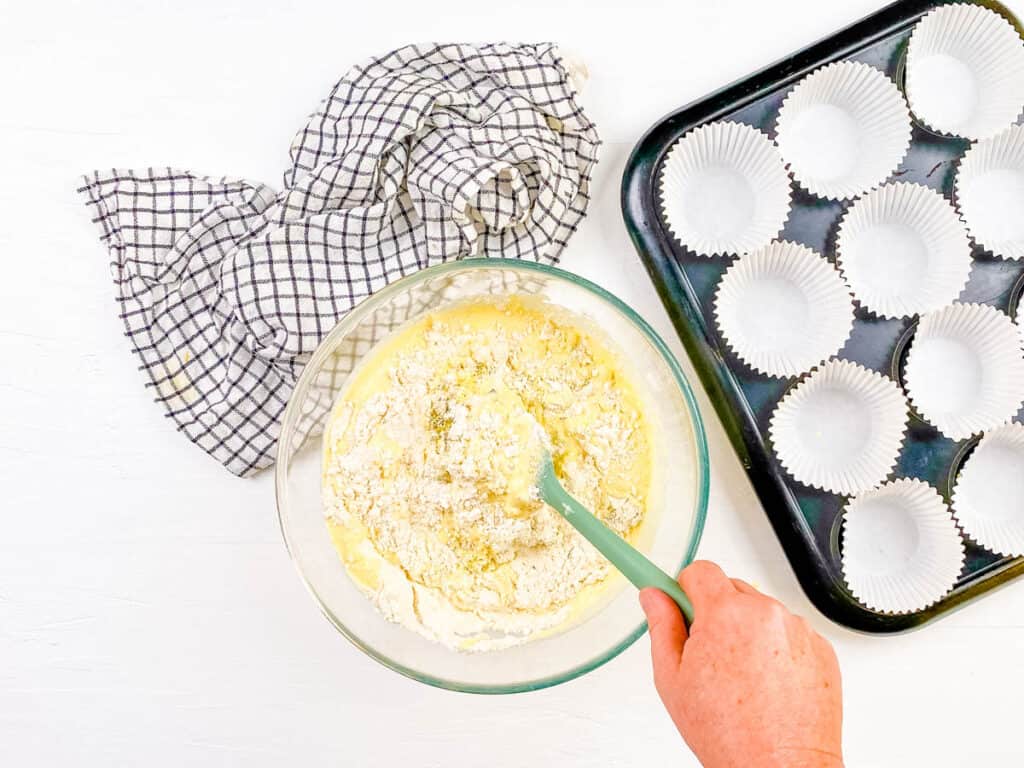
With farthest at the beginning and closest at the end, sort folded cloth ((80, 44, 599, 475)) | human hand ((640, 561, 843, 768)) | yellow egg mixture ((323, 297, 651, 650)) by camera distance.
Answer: folded cloth ((80, 44, 599, 475)) < yellow egg mixture ((323, 297, 651, 650)) < human hand ((640, 561, 843, 768))

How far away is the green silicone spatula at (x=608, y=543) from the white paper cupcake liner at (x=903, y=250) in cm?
58

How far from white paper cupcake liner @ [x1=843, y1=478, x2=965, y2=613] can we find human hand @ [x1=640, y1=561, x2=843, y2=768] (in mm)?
430

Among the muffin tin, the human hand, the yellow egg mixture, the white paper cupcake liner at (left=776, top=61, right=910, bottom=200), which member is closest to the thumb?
the human hand

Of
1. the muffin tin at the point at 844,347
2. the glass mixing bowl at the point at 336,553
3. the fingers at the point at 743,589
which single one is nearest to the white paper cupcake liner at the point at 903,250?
the muffin tin at the point at 844,347

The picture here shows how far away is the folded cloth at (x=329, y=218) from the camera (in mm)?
1235

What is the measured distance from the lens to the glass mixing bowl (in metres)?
1.13

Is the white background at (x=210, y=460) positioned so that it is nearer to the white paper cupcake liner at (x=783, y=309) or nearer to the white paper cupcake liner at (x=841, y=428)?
the white paper cupcake liner at (x=841, y=428)

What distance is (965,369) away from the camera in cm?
132

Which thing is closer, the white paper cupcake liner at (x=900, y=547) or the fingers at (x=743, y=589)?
the fingers at (x=743, y=589)

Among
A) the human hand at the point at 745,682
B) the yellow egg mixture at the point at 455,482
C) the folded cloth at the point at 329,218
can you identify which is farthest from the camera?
the folded cloth at the point at 329,218

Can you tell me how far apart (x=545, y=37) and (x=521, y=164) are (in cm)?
25

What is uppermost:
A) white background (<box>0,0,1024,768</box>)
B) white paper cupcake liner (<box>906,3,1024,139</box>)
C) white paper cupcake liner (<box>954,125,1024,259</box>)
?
white paper cupcake liner (<box>906,3,1024,139</box>)

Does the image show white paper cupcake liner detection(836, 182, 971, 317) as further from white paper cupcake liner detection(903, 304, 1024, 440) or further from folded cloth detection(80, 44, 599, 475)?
folded cloth detection(80, 44, 599, 475)

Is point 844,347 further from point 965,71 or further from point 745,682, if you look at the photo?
point 745,682
